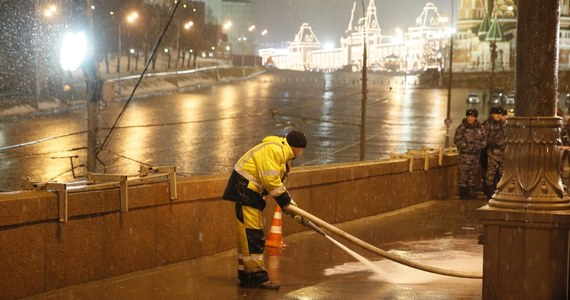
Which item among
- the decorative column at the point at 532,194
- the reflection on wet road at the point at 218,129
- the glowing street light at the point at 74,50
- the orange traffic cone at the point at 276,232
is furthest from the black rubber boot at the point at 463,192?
the decorative column at the point at 532,194

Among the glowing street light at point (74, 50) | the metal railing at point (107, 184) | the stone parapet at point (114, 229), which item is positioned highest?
the glowing street light at point (74, 50)

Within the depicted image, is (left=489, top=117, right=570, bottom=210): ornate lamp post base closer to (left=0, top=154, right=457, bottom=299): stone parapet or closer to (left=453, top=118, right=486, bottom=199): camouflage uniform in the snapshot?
(left=0, top=154, right=457, bottom=299): stone parapet

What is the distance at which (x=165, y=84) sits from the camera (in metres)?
71.8

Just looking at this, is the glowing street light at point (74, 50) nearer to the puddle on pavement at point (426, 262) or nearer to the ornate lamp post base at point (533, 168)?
the puddle on pavement at point (426, 262)

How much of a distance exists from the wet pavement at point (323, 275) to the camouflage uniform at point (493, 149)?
3770 mm

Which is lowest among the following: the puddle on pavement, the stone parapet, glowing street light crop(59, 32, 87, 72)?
the puddle on pavement

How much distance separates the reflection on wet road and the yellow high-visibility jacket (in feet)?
24.3

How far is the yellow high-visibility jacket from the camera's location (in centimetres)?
771

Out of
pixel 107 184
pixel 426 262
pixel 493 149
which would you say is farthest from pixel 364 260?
pixel 493 149

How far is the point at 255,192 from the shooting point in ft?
25.9

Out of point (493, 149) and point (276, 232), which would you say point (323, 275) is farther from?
point (493, 149)

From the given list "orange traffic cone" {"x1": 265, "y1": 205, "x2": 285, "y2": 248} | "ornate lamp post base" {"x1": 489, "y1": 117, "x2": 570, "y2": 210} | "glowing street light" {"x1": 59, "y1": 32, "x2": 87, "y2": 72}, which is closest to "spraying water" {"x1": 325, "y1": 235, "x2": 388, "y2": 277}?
"orange traffic cone" {"x1": 265, "y1": 205, "x2": 285, "y2": 248}

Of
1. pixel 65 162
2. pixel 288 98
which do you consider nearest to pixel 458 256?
pixel 65 162

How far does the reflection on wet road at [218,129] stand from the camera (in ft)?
93.3
